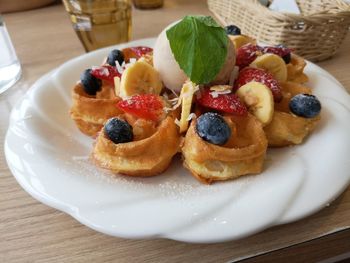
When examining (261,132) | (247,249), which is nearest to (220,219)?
(247,249)

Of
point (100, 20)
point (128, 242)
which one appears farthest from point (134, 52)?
point (128, 242)

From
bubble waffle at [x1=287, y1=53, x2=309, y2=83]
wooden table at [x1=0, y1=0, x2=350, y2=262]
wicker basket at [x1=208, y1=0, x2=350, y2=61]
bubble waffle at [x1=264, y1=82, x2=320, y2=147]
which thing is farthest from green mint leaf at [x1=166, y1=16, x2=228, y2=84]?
wicker basket at [x1=208, y1=0, x2=350, y2=61]

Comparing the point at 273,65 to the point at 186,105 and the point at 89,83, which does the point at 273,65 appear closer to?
the point at 186,105

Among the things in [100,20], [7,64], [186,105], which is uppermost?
[186,105]

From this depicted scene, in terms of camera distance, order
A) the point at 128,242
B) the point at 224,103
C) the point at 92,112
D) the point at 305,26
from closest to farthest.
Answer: the point at 128,242 → the point at 224,103 → the point at 92,112 → the point at 305,26

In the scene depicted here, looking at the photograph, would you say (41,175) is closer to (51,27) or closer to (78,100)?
(78,100)

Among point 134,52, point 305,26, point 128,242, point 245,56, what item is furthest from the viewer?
point 305,26

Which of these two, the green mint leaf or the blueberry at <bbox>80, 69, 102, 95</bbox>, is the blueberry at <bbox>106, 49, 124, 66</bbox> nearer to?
the blueberry at <bbox>80, 69, 102, 95</bbox>

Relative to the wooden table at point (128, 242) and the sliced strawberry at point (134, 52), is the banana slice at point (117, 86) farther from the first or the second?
the wooden table at point (128, 242)
